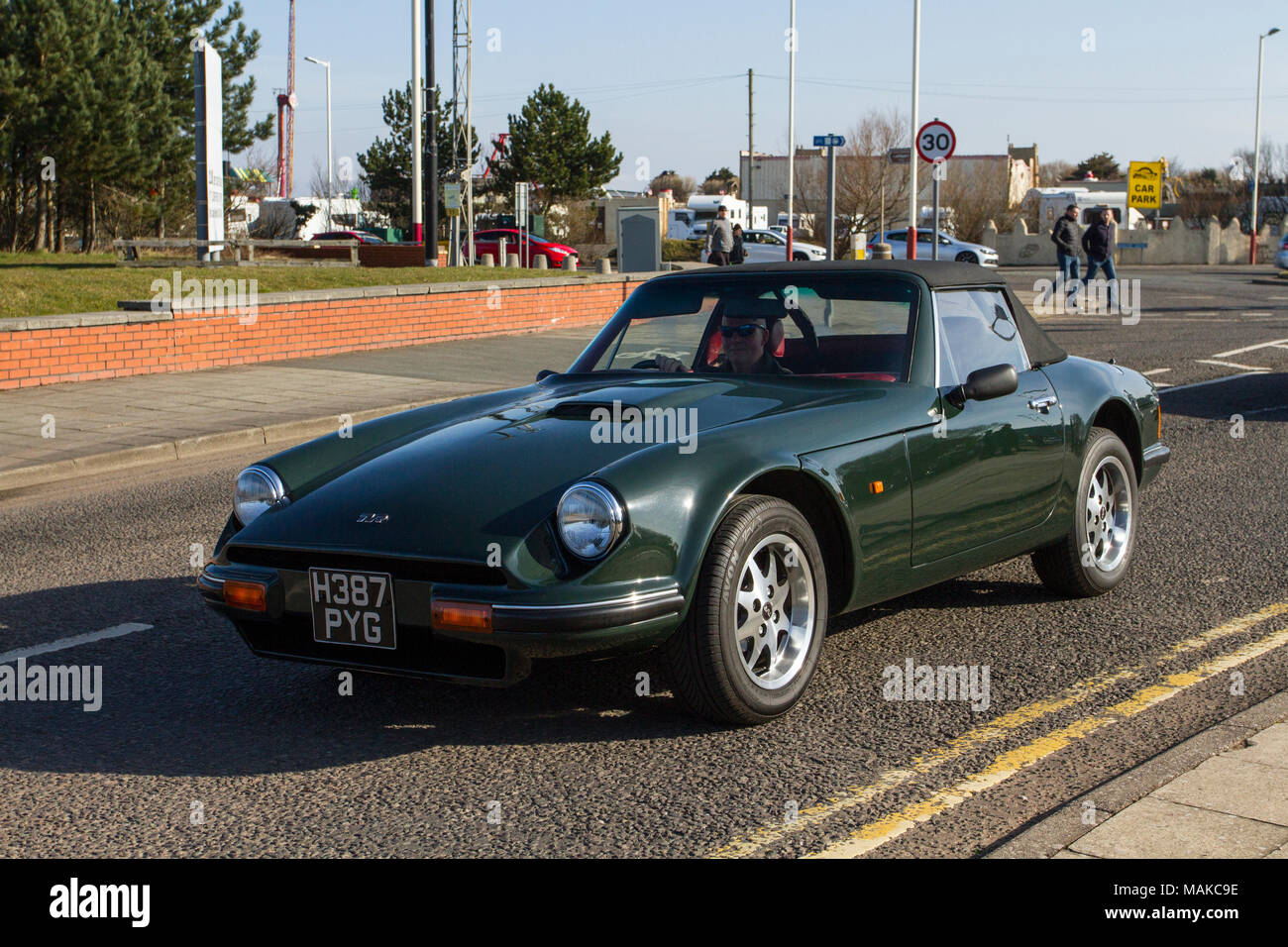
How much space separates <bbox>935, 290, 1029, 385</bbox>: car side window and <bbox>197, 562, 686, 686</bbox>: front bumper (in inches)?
71.2

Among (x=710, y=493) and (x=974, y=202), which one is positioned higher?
(x=974, y=202)

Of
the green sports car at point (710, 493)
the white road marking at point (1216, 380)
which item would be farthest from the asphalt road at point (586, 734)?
the white road marking at point (1216, 380)

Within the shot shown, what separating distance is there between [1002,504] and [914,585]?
0.58 metres

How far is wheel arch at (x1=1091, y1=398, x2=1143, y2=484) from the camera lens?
6051mm

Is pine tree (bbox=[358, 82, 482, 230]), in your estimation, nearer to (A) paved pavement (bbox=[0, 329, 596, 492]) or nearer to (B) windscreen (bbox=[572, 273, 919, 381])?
(A) paved pavement (bbox=[0, 329, 596, 492])

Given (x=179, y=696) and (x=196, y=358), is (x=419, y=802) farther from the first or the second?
(x=196, y=358)

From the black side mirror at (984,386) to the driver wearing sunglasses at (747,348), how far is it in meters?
0.64

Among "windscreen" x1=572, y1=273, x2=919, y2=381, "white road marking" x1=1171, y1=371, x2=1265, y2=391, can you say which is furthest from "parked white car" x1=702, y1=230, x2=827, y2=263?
"windscreen" x1=572, y1=273, x2=919, y2=381

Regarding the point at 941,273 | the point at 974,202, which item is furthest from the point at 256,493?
the point at 974,202

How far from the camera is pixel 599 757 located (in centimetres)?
405

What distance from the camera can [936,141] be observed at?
20.5 metres

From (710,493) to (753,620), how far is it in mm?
454

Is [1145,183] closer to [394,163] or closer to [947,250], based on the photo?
[947,250]

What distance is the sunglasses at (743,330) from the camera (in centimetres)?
537
